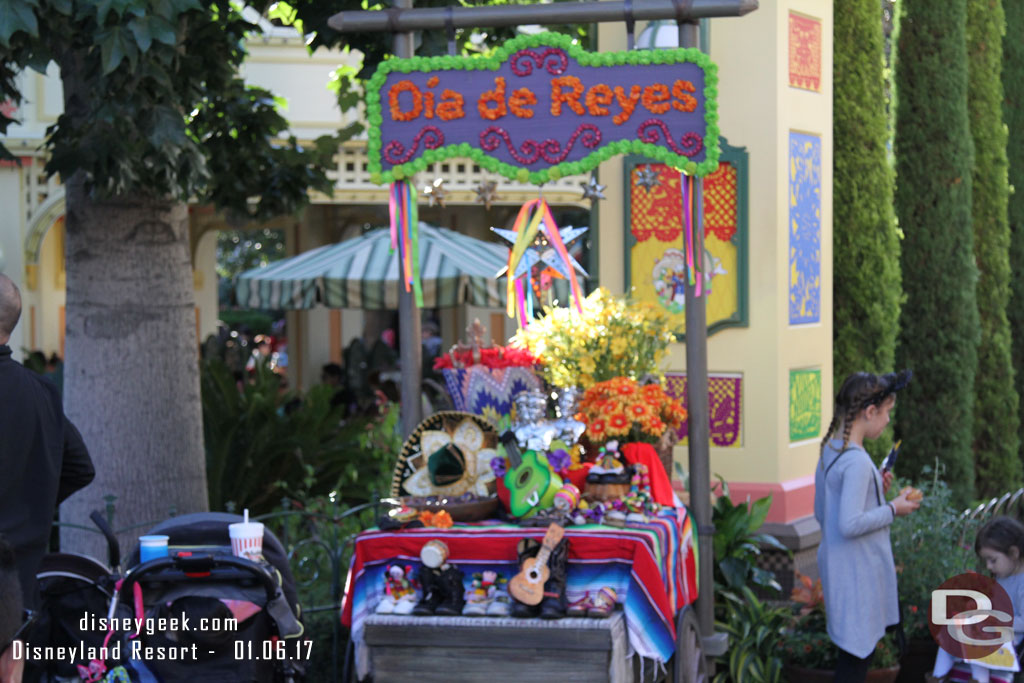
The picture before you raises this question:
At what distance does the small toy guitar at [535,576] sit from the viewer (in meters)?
4.71

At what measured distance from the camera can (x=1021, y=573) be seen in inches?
205

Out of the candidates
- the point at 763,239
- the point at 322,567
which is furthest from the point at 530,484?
the point at 763,239

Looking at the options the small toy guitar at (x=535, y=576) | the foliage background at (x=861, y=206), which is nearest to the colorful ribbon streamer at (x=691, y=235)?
the small toy guitar at (x=535, y=576)

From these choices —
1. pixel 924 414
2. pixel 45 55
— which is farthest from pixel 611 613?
pixel 924 414

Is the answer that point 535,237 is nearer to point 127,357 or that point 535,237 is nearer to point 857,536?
point 857,536

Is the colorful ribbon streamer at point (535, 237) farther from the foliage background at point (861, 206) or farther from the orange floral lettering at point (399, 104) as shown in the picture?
the foliage background at point (861, 206)

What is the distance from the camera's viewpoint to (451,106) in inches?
219

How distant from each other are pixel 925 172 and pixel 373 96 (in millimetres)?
5732

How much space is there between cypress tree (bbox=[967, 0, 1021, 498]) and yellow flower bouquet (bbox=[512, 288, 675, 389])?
19.3ft

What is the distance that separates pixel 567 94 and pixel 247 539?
224 centimetres

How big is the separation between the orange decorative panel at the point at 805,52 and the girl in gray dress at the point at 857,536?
299 cm

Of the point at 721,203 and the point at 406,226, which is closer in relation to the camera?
the point at 406,226

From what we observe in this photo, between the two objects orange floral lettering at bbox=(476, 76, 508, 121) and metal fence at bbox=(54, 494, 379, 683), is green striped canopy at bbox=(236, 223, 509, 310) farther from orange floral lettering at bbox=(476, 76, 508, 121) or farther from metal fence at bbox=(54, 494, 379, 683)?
orange floral lettering at bbox=(476, 76, 508, 121)

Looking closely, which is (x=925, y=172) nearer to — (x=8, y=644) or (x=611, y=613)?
(x=611, y=613)
